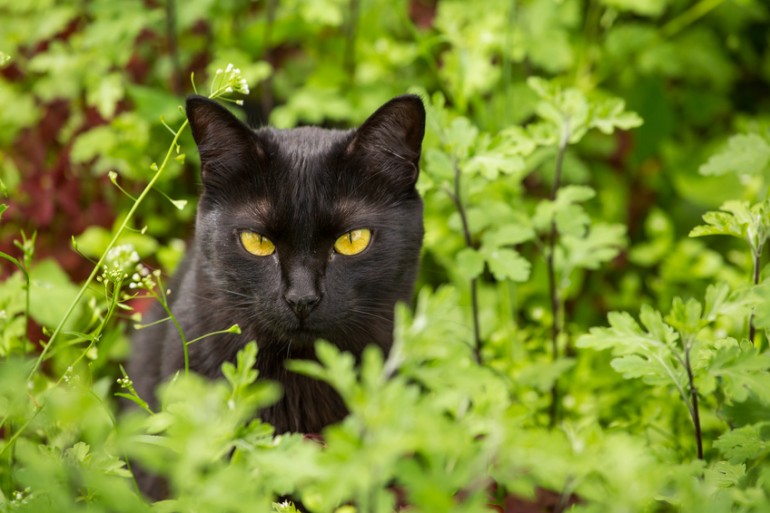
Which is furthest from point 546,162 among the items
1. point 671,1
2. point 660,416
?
point 660,416

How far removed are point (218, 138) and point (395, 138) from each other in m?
0.40

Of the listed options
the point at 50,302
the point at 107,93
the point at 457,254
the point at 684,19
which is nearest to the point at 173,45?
the point at 107,93

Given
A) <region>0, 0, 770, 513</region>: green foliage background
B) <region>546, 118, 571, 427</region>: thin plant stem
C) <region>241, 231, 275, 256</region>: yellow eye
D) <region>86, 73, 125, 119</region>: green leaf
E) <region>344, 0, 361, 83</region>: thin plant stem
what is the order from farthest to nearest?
<region>344, 0, 361, 83</region>: thin plant stem, <region>86, 73, 125, 119</region>: green leaf, <region>546, 118, 571, 427</region>: thin plant stem, <region>241, 231, 275, 256</region>: yellow eye, <region>0, 0, 770, 513</region>: green foliage background

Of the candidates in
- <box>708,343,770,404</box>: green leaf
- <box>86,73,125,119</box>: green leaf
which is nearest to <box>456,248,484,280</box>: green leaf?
<box>708,343,770,404</box>: green leaf

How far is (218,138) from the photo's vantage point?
1.69 metres

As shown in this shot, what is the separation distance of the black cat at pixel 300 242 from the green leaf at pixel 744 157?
0.68 metres

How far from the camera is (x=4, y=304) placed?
5.55ft

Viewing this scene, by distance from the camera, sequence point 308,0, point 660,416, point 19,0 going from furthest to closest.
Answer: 1. point 19,0
2. point 308,0
3. point 660,416

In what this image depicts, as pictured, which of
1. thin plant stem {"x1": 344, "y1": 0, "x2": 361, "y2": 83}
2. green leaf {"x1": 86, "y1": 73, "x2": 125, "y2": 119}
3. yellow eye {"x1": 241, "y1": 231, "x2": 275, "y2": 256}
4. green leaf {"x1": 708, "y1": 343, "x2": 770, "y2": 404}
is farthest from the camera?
thin plant stem {"x1": 344, "y1": 0, "x2": 361, "y2": 83}

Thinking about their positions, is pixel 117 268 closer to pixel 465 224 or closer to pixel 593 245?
pixel 465 224

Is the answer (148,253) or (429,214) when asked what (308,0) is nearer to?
(429,214)

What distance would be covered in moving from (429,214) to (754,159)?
4.00 ft

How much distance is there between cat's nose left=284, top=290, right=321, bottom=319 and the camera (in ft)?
5.12

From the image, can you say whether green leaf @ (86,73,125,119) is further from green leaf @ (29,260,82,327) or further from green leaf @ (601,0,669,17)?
green leaf @ (601,0,669,17)
